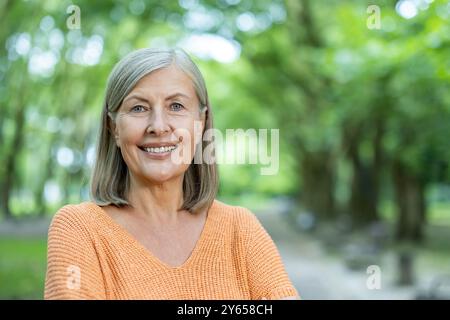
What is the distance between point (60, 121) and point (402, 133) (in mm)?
10807

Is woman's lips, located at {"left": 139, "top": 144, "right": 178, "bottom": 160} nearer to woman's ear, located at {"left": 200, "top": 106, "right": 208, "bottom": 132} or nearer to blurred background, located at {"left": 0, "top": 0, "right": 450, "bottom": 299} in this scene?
woman's ear, located at {"left": 200, "top": 106, "right": 208, "bottom": 132}

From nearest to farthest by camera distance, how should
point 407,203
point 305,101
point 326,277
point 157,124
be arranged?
1. point 157,124
2. point 326,277
3. point 407,203
4. point 305,101

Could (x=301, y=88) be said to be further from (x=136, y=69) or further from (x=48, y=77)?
(x=136, y=69)

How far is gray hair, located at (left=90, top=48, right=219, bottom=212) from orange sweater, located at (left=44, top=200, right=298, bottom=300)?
5 centimetres

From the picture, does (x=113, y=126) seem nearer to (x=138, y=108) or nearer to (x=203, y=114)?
(x=138, y=108)

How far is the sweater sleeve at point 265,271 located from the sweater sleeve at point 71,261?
15.6 inches

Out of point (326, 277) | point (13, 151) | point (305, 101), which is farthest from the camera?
point (305, 101)

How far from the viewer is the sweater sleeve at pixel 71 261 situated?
1522 millimetres

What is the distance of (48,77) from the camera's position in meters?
19.1

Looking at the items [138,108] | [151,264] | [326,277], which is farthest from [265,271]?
[326,277]

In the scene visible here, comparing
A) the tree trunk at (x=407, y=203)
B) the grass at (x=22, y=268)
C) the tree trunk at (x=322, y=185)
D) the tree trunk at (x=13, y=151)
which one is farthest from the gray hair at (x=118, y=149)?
the tree trunk at (x=322, y=185)

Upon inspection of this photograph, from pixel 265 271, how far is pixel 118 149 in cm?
51

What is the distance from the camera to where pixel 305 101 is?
1905 centimetres

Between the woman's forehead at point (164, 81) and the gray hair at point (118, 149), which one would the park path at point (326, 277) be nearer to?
the gray hair at point (118, 149)
